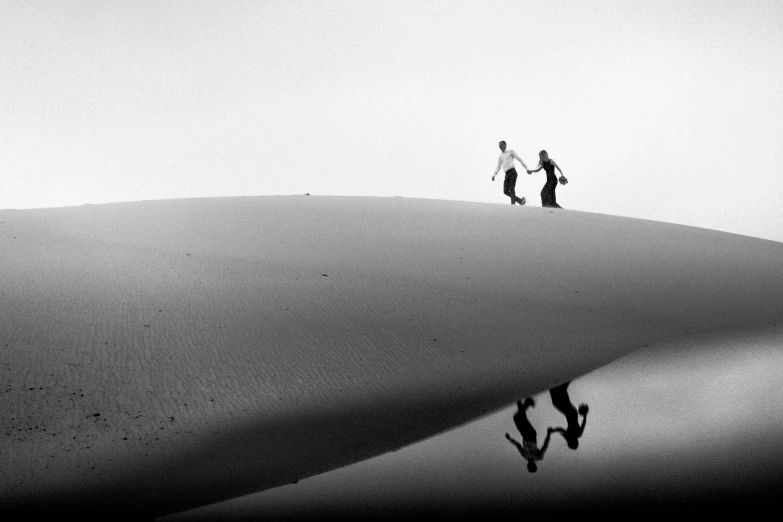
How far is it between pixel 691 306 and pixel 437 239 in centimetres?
227

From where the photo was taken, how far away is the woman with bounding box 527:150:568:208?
958cm

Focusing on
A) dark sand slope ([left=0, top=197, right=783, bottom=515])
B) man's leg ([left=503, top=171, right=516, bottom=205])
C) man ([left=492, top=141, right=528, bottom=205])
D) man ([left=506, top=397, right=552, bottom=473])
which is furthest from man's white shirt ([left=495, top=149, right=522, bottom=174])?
man ([left=506, top=397, right=552, bottom=473])

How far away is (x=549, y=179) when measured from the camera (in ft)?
32.2

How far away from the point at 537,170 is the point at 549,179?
0.28 m

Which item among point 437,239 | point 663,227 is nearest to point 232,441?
point 437,239

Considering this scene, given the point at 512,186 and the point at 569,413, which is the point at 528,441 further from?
the point at 512,186

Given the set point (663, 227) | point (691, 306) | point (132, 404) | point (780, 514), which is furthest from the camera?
point (663, 227)

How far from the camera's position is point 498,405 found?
3613 mm

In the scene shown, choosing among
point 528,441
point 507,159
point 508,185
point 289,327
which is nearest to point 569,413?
point 528,441

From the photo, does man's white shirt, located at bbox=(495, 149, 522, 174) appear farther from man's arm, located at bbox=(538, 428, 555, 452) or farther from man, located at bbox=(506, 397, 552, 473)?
man's arm, located at bbox=(538, 428, 555, 452)

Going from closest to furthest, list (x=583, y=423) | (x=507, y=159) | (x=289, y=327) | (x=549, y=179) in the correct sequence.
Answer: (x=583, y=423), (x=289, y=327), (x=507, y=159), (x=549, y=179)

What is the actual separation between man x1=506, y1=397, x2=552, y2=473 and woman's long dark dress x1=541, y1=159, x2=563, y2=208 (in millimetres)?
6490

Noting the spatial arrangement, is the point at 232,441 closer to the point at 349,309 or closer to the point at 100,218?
the point at 349,309

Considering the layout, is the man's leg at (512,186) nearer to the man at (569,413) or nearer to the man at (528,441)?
the man at (569,413)
